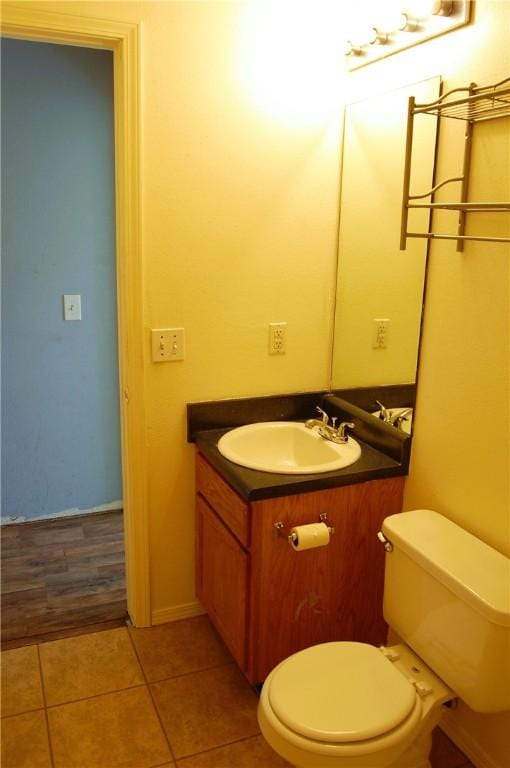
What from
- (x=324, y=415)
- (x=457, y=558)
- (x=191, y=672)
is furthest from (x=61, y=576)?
(x=457, y=558)

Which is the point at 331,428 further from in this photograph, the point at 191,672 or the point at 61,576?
the point at 61,576

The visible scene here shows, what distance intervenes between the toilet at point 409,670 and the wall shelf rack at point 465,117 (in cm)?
80

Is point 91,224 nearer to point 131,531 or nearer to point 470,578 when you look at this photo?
point 131,531

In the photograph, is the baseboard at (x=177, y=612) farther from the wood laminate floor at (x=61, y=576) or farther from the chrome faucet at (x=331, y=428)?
the chrome faucet at (x=331, y=428)

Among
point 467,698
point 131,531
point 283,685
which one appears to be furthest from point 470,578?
point 131,531

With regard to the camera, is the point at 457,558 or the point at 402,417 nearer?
the point at 457,558

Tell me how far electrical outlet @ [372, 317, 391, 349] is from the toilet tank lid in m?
0.58

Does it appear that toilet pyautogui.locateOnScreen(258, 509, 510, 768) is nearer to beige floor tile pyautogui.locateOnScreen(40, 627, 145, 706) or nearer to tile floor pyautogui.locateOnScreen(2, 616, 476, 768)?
tile floor pyautogui.locateOnScreen(2, 616, 476, 768)

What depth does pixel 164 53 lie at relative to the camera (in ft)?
6.27

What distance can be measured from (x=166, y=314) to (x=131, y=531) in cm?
79

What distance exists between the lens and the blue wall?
2.69m

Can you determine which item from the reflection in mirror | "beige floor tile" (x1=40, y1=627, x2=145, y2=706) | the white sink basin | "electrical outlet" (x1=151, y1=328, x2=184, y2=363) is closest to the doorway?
"beige floor tile" (x1=40, y1=627, x2=145, y2=706)

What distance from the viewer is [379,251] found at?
82.6 inches

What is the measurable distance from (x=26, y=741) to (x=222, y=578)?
73 cm
